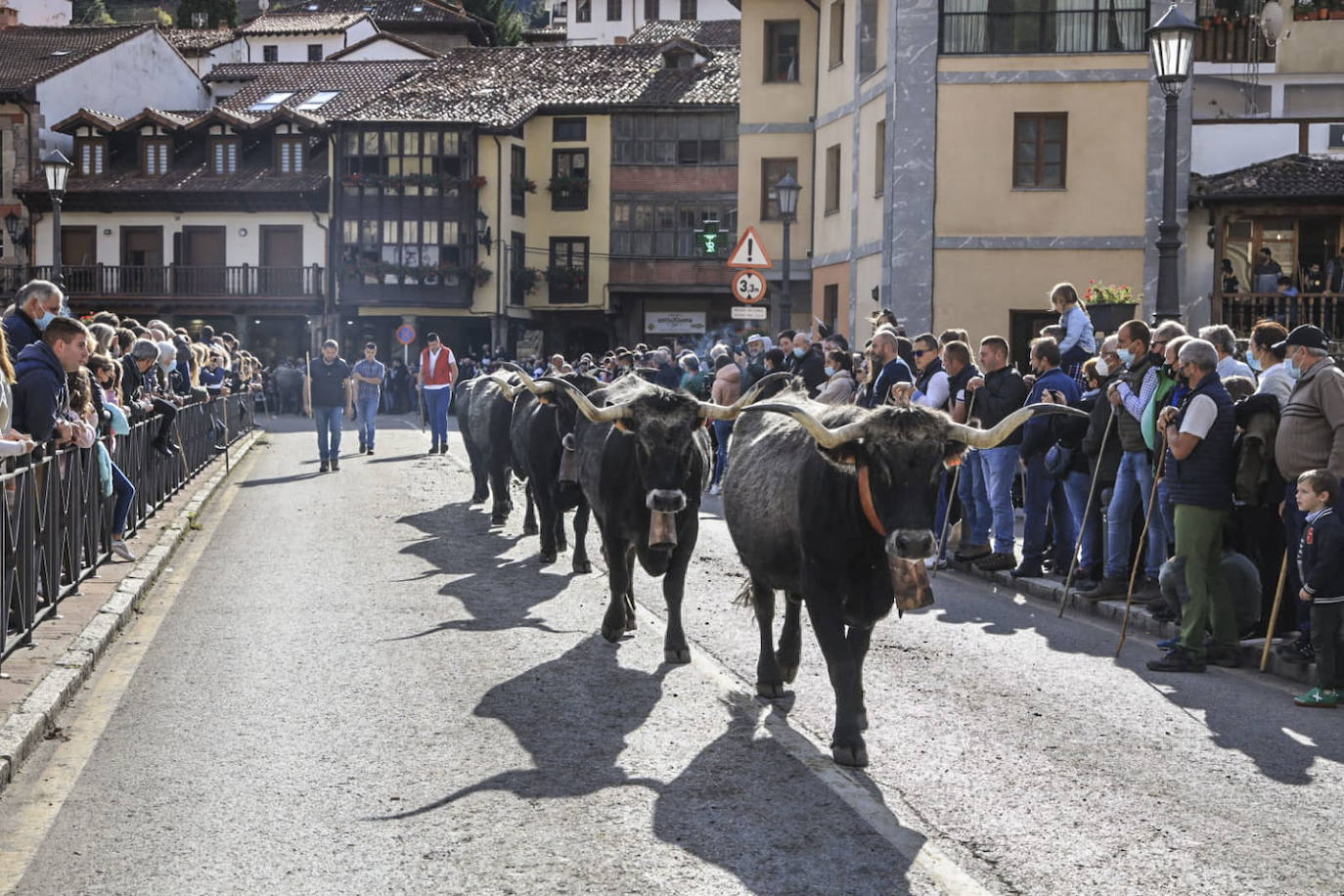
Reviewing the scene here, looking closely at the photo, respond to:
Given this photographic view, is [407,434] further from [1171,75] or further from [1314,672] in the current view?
[1314,672]

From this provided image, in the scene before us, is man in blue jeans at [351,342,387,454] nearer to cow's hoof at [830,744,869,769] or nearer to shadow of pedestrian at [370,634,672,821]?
shadow of pedestrian at [370,634,672,821]

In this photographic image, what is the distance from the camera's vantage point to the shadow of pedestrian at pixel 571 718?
6.61m

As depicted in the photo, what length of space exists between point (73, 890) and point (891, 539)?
11.1ft

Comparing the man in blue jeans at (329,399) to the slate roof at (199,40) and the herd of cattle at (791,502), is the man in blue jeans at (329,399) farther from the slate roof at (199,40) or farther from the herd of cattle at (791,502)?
the slate roof at (199,40)

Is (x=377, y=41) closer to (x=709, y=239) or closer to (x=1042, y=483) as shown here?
(x=709, y=239)

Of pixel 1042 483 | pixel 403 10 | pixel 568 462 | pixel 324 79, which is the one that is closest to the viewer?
pixel 568 462

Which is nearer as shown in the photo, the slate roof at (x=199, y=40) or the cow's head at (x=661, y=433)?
the cow's head at (x=661, y=433)

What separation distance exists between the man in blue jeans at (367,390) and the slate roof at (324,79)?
36.9 meters

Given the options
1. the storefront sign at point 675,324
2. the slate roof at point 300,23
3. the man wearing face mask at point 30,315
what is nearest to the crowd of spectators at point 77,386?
the man wearing face mask at point 30,315

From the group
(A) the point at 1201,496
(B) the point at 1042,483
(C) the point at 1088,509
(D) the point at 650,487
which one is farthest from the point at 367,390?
(A) the point at 1201,496

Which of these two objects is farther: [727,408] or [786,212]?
[786,212]

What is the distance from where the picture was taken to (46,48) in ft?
207

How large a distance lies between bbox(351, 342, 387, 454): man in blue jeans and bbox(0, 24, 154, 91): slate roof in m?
38.0

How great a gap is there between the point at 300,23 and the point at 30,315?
7140cm
